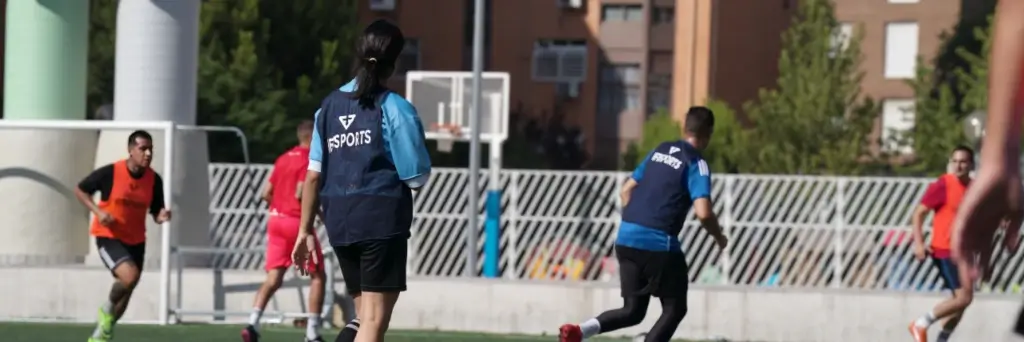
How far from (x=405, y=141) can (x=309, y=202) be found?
A: 20.8 inches

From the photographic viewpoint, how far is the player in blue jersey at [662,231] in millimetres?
10172

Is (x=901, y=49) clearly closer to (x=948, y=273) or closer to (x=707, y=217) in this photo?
(x=948, y=273)

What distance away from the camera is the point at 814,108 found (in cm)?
4972

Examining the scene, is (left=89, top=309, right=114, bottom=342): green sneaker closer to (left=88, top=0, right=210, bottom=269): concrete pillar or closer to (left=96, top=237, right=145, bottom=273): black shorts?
(left=96, top=237, right=145, bottom=273): black shorts

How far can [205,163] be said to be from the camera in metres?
16.5

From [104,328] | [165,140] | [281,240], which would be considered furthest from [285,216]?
[165,140]

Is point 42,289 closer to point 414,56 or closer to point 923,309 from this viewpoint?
point 923,309

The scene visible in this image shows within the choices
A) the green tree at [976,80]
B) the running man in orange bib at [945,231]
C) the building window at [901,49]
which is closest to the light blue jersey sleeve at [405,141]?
the running man in orange bib at [945,231]

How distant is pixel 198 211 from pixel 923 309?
5.81 metres

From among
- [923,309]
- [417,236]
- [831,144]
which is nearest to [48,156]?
[417,236]

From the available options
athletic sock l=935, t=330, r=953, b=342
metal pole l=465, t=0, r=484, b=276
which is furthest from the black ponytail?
metal pole l=465, t=0, r=484, b=276

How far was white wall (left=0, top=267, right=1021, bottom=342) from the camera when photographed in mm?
15016

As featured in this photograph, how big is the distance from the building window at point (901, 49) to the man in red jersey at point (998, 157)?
2322 inches

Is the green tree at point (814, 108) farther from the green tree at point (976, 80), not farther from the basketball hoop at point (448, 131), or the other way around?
the basketball hoop at point (448, 131)
